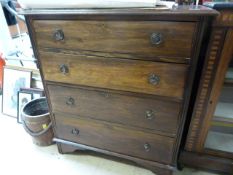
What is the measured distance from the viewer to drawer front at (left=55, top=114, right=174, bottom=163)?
1151 mm

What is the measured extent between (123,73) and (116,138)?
0.47 metres

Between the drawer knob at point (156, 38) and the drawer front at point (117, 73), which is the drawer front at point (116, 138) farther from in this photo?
the drawer knob at point (156, 38)

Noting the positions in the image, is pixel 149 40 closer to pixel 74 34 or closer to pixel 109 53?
pixel 109 53

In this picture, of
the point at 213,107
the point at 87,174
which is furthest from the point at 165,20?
the point at 87,174

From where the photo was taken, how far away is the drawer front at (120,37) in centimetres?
82

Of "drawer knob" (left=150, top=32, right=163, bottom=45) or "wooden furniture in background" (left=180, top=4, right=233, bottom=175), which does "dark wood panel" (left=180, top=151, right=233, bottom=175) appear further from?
"drawer knob" (left=150, top=32, right=163, bottom=45)

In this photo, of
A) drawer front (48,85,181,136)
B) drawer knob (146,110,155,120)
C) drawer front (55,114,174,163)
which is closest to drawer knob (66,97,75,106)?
drawer front (48,85,181,136)

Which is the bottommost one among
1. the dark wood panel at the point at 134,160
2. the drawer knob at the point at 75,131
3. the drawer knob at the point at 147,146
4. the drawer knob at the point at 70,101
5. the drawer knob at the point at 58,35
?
the dark wood panel at the point at 134,160

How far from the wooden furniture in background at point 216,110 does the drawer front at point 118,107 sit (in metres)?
0.18

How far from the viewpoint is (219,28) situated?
34.3 inches

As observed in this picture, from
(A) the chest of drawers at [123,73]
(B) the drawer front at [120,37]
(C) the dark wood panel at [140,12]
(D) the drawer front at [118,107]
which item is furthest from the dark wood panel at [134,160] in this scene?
(C) the dark wood panel at [140,12]

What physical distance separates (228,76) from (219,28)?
0.86 ft

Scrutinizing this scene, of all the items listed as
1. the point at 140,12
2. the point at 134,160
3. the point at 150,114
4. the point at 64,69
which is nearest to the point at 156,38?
the point at 140,12

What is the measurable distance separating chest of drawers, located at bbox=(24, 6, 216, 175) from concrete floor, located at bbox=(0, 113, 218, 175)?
160 millimetres
